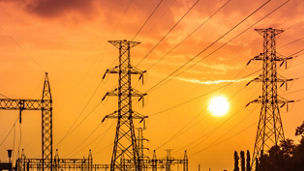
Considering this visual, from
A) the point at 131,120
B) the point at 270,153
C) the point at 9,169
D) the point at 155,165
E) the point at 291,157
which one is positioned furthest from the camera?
the point at 155,165

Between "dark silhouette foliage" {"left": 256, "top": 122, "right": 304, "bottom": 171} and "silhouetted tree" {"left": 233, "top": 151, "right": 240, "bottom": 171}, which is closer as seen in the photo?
"dark silhouette foliage" {"left": 256, "top": 122, "right": 304, "bottom": 171}

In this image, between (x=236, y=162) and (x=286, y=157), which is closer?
(x=286, y=157)

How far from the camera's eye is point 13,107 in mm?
76375

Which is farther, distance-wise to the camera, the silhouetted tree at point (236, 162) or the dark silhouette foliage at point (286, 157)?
the silhouetted tree at point (236, 162)

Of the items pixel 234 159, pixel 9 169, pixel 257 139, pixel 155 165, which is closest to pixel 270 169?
pixel 257 139

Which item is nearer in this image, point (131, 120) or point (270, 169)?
point (270, 169)

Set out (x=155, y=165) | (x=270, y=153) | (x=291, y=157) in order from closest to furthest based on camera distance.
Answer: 1. (x=291, y=157)
2. (x=270, y=153)
3. (x=155, y=165)

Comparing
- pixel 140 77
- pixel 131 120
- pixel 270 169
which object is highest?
pixel 140 77

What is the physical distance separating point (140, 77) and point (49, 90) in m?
16.0

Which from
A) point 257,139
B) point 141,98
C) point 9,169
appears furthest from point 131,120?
point 9,169

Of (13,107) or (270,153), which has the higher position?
(13,107)

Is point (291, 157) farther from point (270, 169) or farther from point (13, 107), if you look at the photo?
point (13, 107)

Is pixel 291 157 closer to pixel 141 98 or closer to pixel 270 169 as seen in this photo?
pixel 270 169

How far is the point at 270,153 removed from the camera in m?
55.0
